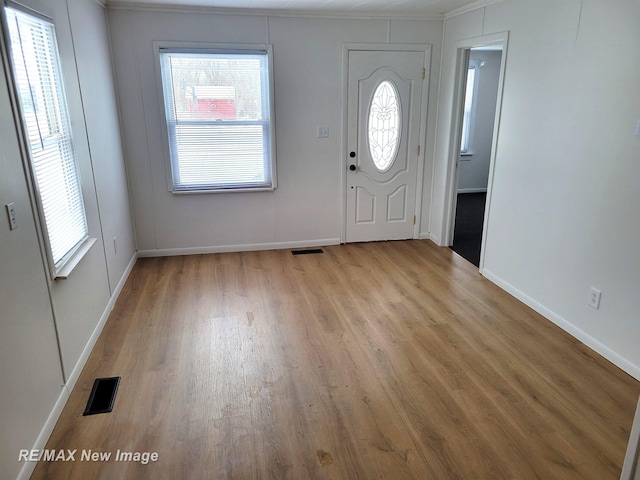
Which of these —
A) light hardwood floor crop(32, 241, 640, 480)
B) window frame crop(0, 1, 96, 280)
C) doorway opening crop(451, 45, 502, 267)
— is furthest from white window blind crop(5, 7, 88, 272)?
doorway opening crop(451, 45, 502, 267)

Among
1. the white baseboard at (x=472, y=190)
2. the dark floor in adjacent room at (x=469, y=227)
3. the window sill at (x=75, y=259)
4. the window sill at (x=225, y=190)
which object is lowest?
the dark floor in adjacent room at (x=469, y=227)

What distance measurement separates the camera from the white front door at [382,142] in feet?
15.6

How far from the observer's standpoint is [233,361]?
9.45 ft

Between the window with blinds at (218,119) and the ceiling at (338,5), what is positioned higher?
the ceiling at (338,5)

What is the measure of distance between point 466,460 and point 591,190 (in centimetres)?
195

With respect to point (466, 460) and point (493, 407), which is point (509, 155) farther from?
point (466, 460)

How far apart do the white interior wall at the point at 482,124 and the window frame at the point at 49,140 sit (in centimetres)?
562

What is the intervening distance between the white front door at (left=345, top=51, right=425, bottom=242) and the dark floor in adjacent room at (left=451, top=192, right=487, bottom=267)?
65 centimetres

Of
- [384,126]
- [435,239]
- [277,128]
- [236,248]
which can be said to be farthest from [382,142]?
[236,248]

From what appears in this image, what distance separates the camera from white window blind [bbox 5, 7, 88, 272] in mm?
2262

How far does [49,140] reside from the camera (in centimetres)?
255

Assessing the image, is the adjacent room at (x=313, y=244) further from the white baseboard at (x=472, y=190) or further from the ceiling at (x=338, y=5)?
the white baseboard at (x=472, y=190)

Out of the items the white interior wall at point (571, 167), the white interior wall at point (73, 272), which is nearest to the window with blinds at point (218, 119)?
the white interior wall at point (73, 272)

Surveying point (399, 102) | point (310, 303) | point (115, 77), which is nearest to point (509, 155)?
point (399, 102)
